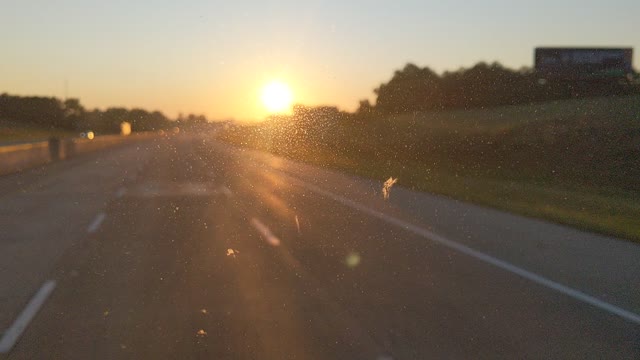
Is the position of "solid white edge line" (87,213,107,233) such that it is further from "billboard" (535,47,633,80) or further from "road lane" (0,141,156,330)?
"billboard" (535,47,633,80)

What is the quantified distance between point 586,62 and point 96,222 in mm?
56514

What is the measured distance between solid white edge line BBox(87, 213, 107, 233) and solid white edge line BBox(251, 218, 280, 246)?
2.99m

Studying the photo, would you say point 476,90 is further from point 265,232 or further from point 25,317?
point 25,317

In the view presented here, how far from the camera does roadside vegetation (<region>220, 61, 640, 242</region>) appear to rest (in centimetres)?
2333

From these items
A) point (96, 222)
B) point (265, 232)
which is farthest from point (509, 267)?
point (96, 222)

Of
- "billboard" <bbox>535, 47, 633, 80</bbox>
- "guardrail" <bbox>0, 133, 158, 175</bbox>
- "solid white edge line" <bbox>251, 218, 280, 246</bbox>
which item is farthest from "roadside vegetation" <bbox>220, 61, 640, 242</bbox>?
"guardrail" <bbox>0, 133, 158, 175</bbox>

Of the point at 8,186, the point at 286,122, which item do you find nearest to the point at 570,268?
the point at 8,186

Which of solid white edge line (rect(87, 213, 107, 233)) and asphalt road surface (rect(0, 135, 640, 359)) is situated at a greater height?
asphalt road surface (rect(0, 135, 640, 359))

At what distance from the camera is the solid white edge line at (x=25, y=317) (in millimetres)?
7754

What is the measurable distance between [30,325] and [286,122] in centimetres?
4006

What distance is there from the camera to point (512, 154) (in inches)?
1903

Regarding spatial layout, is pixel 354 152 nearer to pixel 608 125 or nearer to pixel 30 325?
pixel 608 125

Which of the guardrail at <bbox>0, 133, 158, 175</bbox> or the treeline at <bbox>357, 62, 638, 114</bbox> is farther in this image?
the treeline at <bbox>357, 62, 638, 114</bbox>

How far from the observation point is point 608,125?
47.7m
